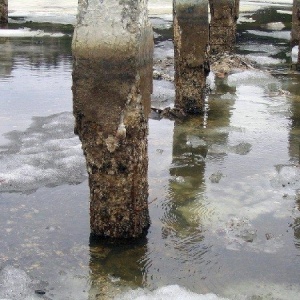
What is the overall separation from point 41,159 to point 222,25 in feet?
33.6

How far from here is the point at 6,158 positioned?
26.8ft

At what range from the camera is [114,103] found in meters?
5.59

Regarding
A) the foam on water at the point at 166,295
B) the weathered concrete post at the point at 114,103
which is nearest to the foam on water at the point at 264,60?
the weathered concrete post at the point at 114,103

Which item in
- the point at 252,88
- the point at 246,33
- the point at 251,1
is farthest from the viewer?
the point at 251,1

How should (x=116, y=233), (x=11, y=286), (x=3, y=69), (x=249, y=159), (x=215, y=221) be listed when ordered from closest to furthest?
(x=11, y=286)
(x=116, y=233)
(x=215, y=221)
(x=249, y=159)
(x=3, y=69)

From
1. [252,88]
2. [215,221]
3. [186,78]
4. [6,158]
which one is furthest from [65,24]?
[215,221]

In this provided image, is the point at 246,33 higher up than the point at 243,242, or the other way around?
the point at 246,33

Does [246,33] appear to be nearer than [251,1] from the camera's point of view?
Yes

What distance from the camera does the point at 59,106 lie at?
11.5 m

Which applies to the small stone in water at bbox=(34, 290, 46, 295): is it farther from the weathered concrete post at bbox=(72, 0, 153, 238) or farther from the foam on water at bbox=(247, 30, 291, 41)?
the foam on water at bbox=(247, 30, 291, 41)

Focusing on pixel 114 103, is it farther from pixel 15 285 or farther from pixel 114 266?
pixel 15 285

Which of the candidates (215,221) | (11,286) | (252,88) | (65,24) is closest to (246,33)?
(65,24)

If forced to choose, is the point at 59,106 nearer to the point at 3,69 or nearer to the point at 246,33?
the point at 3,69

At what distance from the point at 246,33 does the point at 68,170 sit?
18060mm
